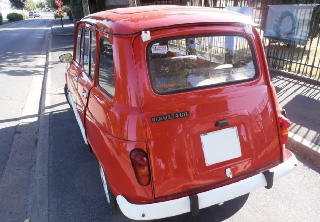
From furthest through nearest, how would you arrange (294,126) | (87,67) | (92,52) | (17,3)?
(17,3)
(294,126)
(87,67)
(92,52)

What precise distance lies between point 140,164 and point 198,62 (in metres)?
1.16

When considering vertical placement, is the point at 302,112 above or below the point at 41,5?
below

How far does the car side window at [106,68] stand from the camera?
7.77 feet

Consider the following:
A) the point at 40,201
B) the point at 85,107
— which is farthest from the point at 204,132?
the point at 40,201

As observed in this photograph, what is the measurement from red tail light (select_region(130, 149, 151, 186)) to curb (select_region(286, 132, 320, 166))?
2.63 metres

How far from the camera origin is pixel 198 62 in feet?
8.36

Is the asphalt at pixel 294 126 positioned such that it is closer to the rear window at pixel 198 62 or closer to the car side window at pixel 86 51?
the car side window at pixel 86 51

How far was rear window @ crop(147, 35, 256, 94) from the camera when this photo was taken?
222 cm

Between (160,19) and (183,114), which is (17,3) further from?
(183,114)

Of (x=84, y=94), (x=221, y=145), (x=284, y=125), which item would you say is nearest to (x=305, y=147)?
(x=284, y=125)

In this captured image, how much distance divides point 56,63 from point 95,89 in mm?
8957

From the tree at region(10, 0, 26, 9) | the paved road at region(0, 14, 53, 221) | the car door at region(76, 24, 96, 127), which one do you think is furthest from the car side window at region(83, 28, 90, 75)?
the tree at region(10, 0, 26, 9)

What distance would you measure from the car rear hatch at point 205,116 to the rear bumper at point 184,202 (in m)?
0.08

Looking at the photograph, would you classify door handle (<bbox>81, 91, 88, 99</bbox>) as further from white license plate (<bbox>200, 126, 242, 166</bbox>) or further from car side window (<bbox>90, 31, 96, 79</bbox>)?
white license plate (<bbox>200, 126, 242, 166</bbox>)
